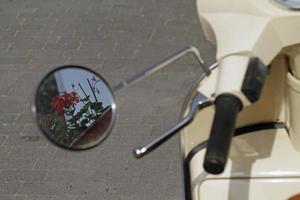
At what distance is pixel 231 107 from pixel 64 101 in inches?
15.7

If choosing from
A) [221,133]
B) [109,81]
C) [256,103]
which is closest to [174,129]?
[221,133]

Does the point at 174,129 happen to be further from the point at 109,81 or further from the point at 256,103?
the point at 109,81

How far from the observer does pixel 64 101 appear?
51.4 inches

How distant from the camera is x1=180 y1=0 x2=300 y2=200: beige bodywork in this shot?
3.92 ft

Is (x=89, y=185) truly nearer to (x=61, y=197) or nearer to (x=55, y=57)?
(x=61, y=197)

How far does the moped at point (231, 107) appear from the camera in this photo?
1.08 meters

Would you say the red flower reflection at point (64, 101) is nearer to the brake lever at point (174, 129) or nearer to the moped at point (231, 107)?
the moped at point (231, 107)

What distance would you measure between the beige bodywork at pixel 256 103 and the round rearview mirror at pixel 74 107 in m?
0.20

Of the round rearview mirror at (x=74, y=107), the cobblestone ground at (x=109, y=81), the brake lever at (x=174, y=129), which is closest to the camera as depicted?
A: the brake lever at (x=174, y=129)

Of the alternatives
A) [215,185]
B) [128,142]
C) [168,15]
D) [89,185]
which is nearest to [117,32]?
[168,15]

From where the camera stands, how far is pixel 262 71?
1116mm

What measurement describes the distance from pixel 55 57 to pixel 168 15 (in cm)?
98

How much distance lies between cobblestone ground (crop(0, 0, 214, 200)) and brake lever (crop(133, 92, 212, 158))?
202 centimetres

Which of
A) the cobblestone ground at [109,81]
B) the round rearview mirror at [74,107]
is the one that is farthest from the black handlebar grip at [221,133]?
the cobblestone ground at [109,81]
